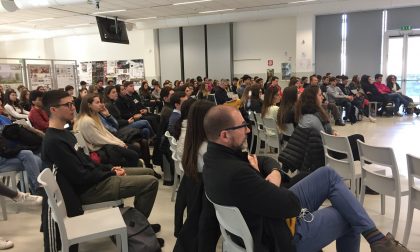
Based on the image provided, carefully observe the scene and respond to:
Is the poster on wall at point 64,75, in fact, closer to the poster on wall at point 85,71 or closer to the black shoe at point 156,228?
the poster on wall at point 85,71

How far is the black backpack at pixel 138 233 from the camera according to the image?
7.95 feet

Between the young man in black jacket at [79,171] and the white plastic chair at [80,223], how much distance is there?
0.22 meters

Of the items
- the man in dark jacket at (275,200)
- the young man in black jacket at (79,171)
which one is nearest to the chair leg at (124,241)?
the young man in black jacket at (79,171)

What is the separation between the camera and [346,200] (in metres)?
1.91

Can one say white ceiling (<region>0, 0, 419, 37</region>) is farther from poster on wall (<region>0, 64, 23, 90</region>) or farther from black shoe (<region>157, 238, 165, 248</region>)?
black shoe (<region>157, 238, 165, 248</region>)

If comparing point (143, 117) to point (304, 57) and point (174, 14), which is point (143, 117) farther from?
point (304, 57)

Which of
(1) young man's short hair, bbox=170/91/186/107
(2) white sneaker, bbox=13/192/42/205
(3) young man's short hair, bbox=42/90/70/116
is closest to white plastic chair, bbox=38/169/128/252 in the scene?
(3) young man's short hair, bbox=42/90/70/116

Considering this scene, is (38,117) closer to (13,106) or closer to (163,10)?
(13,106)

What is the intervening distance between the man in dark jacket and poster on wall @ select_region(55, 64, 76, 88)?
30.6 feet

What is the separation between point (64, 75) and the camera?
33.9 feet

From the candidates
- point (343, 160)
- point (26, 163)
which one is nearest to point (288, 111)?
point (343, 160)

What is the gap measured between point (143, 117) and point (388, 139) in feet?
15.2

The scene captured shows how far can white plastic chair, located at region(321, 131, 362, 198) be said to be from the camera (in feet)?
9.79

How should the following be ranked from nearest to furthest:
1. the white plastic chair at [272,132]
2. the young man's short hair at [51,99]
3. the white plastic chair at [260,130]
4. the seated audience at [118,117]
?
the young man's short hair at [51,99] < the white plastic chair at [272,132] < the white plastic chair at [260,130] < the seated audience at [118,117]
